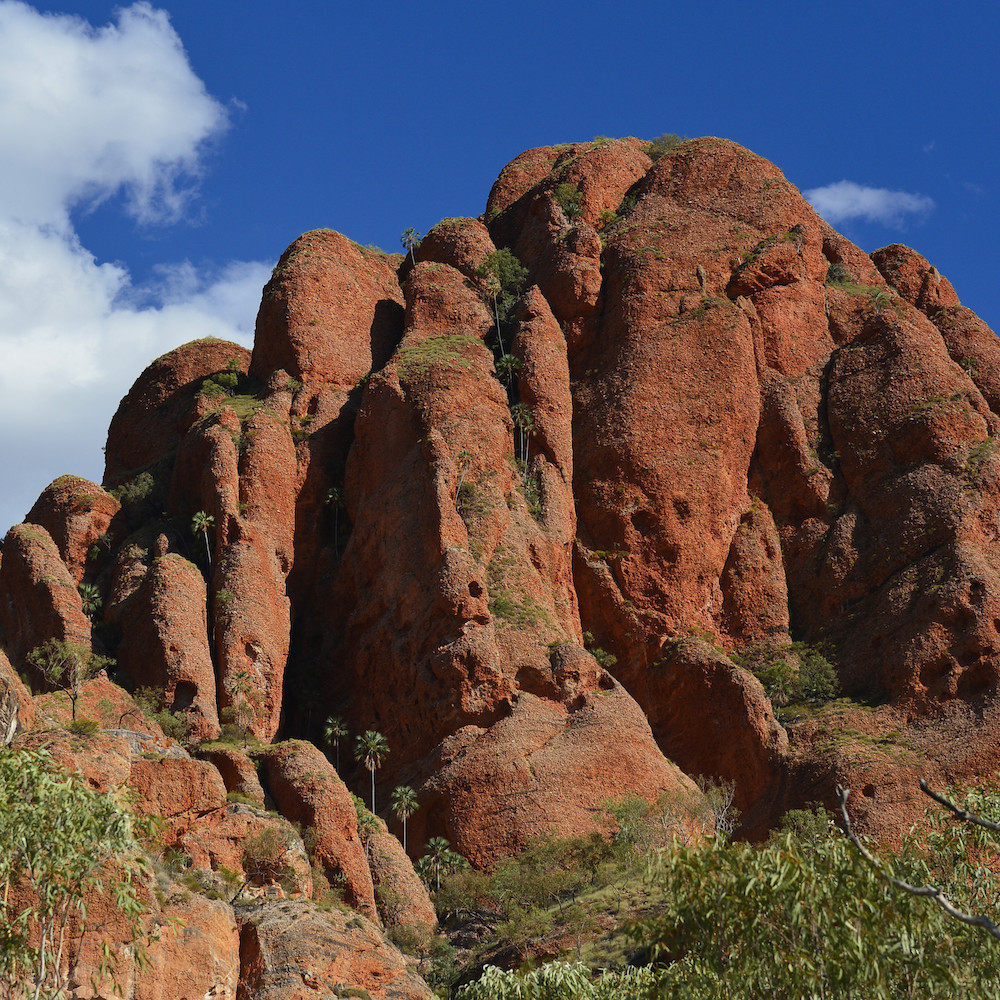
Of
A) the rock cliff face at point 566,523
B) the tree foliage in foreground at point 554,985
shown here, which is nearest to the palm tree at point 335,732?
the rock cliff face at point 566,523

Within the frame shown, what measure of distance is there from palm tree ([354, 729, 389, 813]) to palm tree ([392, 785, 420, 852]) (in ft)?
10.7

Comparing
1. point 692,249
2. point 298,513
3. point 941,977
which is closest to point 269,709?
point 298,513

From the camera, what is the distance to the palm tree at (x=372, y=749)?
69.8m

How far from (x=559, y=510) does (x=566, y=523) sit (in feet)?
3.04

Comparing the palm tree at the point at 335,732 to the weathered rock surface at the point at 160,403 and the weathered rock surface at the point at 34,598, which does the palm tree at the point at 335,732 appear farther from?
the weathered rock surface at the point at 160,403

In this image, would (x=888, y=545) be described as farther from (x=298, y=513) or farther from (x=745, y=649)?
(x=298, y=513)

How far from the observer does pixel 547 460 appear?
277 ft

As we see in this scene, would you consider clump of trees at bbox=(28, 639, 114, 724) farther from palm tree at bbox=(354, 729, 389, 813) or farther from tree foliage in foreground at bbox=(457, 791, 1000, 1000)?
tree foliage in foreground at bbox=(457, 791, 1000, 1000)

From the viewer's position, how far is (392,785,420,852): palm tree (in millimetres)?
65375

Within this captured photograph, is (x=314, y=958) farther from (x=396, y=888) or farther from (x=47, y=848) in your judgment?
(x=47, y=848)

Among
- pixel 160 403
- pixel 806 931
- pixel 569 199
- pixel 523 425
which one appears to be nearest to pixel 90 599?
pixel 160 403

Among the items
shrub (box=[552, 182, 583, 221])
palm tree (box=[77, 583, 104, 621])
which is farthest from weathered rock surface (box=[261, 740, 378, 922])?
shrub (box=[552, 182, 583, 221])

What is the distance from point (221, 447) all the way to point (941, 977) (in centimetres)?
6101

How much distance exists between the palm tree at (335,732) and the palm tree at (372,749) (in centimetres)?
192
